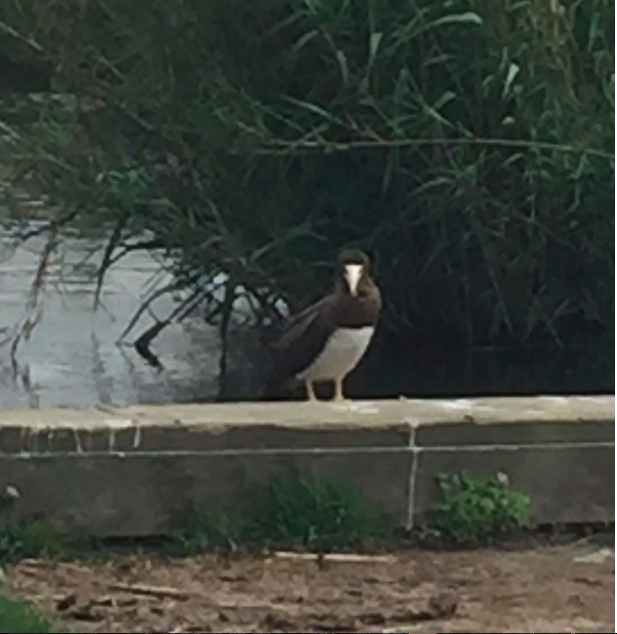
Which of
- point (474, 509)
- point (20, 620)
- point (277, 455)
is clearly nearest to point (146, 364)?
point (277, 455)

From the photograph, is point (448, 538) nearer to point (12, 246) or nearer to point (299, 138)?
point (299, 138)

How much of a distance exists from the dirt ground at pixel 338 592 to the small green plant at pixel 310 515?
0.13 m

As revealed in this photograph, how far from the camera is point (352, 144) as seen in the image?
9.16m

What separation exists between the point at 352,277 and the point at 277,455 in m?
1.66

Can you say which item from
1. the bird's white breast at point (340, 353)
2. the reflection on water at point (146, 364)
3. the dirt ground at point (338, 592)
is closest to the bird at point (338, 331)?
the bird's white breast at point (340, 353)

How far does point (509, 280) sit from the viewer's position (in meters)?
9.70

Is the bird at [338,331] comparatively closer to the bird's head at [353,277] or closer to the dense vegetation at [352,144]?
the bird's head at [353,277]

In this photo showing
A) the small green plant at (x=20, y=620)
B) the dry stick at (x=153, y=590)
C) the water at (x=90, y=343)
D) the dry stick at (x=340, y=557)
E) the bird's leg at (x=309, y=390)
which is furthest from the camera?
the water at (x=90, y=343)

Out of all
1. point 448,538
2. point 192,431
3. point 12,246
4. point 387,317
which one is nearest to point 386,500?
point 448,538

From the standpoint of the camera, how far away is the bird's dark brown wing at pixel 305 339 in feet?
24.7

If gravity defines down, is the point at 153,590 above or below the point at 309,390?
below

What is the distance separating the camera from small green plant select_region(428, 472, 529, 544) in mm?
6035

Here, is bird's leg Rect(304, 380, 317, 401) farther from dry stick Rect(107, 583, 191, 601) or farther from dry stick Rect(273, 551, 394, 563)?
dry stick Rect(107, 583, 191, 601)

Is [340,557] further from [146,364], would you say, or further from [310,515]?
[146,364]
